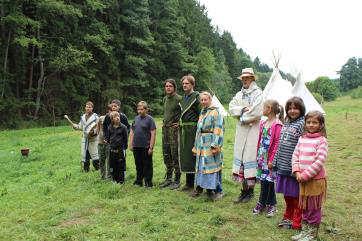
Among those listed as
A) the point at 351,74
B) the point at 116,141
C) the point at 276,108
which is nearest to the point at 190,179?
the point at 116,141

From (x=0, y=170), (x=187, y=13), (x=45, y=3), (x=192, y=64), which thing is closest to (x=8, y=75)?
(x=45, y=3)

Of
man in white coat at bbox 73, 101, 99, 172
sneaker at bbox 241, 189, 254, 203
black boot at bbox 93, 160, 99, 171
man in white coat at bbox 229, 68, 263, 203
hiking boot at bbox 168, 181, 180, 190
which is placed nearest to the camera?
man in white coat at bbox 229, 68, 263, 203

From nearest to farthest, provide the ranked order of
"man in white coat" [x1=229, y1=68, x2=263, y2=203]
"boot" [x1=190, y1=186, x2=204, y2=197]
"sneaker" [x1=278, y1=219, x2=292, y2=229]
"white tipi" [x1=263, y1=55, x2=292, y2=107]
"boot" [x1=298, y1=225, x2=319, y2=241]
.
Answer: "boot" [x1=298, y1=225, x2=319, y2=241]
"sneaker" [x1=278, y1=219, x2=292, y2=229]
"man in white coat" [x1=229, y1=68, x2=263, y2=203]
"boot" [x1=190, y1=186, x2=204, y2=197]
"white tipi" [x1=263, y1=55, x2=292, y2=107]

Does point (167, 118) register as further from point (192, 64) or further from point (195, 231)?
point (192, 64)

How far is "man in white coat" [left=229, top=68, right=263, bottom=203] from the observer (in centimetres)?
693

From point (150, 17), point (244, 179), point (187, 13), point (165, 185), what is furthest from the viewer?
point (187, 13)

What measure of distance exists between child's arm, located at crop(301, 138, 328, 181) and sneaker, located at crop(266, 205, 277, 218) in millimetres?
1345

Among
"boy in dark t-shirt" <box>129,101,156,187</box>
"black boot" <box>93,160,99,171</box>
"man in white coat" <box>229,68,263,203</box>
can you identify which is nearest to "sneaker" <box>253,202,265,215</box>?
"man in white coat" <box>229,68,263,203</box>

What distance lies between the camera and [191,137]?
7734 millimetres

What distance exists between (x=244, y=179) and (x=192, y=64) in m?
39.7

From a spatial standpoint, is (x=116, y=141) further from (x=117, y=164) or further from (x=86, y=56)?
(x=86, y=56)

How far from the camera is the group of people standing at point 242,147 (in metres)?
5.41

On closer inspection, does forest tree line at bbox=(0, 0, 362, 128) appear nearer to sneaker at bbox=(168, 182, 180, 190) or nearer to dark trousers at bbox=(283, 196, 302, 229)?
sneaker at bbox=(168, 182, 180, 190)

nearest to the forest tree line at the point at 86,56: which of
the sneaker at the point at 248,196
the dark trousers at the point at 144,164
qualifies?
the dark trousers at the point at 144,164
